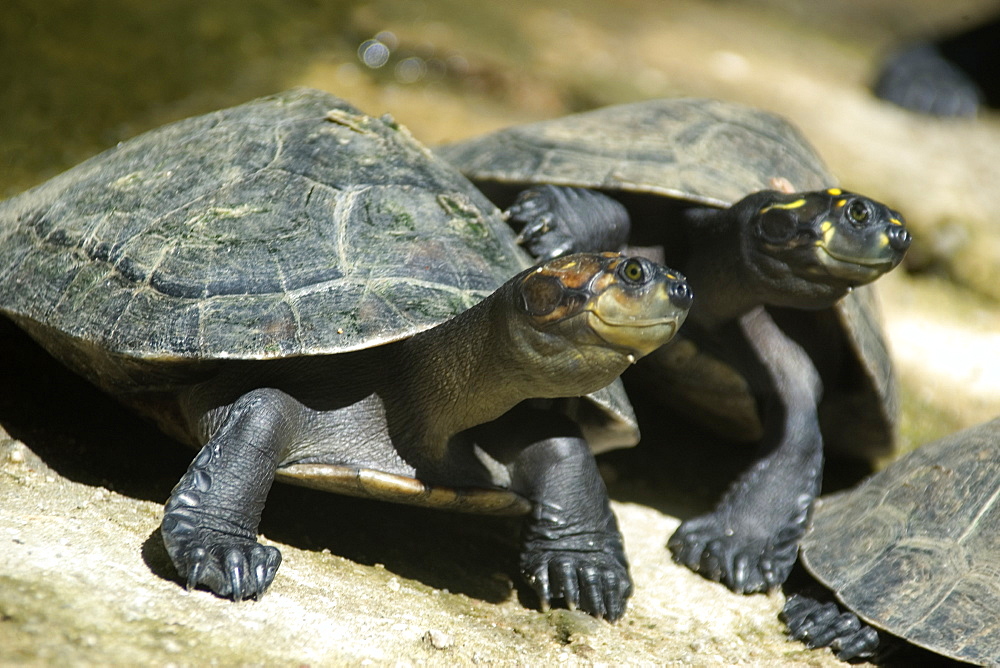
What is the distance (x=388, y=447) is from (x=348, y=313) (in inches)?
20.3

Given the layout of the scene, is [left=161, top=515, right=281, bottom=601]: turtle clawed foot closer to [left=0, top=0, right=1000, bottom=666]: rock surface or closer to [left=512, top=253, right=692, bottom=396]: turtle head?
[left=0, top=0, right=1000, bottom=666]: rock surface

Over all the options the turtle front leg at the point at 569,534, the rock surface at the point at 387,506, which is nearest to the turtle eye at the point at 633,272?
the turtle front leg at the point at 569,534

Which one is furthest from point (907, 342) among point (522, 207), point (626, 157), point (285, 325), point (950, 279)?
point (285, 325)

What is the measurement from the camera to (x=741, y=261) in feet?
13.4

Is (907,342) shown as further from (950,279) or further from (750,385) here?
(750,385)

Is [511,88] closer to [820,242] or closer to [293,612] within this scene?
[820,242]

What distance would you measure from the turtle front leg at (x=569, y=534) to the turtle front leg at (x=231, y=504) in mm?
919

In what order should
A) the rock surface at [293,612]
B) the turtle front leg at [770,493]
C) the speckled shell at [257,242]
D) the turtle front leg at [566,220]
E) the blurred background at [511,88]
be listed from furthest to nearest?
the blurred background at [511,88], the turtle front leg at [566,220], the turtle front leg at [770,493], the speckled shell at [257,242], the rock surface at [293,612]

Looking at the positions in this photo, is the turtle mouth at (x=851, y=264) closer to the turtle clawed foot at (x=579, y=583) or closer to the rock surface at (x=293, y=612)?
the rock surface at (x=293, y=612)

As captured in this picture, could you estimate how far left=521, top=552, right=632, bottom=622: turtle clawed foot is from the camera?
10.8 ft

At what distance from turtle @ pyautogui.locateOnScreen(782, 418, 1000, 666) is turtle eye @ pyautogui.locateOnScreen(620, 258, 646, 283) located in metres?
1.58

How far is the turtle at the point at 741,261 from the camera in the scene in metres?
3.85

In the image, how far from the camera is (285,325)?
10.00ft

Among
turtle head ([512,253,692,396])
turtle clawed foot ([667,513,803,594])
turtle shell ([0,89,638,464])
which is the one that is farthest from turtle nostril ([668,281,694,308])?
turtle clawed foot ([667,513,803,594])
